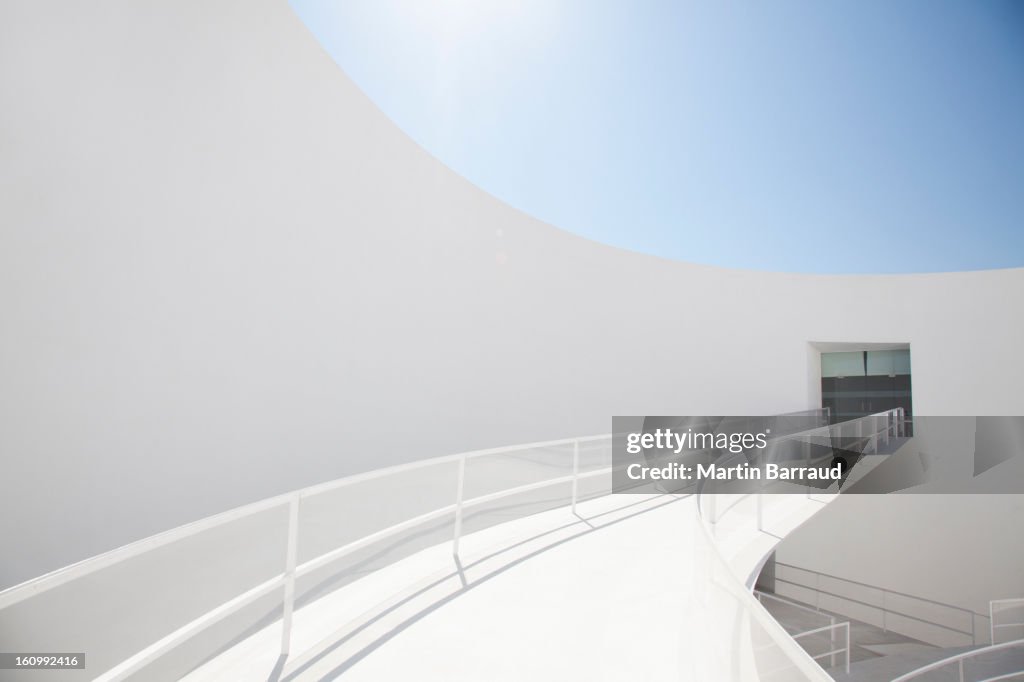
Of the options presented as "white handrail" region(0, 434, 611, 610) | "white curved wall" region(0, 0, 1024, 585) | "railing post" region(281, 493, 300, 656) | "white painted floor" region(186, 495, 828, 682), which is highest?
"white curved wall" region(0, 0, 1024, 585)

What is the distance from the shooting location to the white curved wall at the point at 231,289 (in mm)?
4145

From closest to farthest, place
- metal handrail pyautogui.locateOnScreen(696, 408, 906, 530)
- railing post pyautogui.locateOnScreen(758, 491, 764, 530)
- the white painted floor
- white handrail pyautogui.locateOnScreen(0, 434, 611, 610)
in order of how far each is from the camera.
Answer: white handrail pyautogui.locateOnScreen(0, 434, 611, 610), the white painted floor, metal handrail pyautogui.locateOnScreen(696, 408, 906, 530), railing post pyautogui.locateOnScreen(758, 491, 764, 530)

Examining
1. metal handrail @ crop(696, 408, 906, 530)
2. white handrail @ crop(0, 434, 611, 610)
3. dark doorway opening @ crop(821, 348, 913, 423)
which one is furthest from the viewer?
dark doorway opening @ crop(821, 348, 913, 423)

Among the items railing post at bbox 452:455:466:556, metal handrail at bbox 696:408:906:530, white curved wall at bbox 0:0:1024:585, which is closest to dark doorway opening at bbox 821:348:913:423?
metal handrail at bbox 696:408:906:530

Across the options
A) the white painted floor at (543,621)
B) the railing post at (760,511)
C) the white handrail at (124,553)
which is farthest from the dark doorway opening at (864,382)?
the white handrail at (124,553)

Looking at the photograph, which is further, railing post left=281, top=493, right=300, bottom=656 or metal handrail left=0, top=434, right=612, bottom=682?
railing post left=281, top=493, right=300, bottom=656

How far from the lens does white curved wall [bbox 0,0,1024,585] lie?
13.6 ft

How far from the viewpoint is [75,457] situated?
430 centimetres

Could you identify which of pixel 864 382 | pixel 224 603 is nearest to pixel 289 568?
pixel 224 603

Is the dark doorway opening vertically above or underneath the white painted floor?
above

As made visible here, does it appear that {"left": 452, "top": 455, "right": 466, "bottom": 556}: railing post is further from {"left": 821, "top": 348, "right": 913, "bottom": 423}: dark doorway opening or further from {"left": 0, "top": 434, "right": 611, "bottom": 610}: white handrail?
{"left": 821, "top": 348, "right": 913, "bottom": 423}: dark doorway opening

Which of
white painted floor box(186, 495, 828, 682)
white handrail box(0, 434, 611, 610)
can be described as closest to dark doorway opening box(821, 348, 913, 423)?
white painted floor box(186, 495, 828, 682)

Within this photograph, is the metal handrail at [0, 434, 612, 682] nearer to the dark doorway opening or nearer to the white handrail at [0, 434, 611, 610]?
the white handrail at [0, 434, 611, 610]

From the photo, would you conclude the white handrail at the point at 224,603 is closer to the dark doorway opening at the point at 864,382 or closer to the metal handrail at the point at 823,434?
the metal handrail at the point at 823,434
